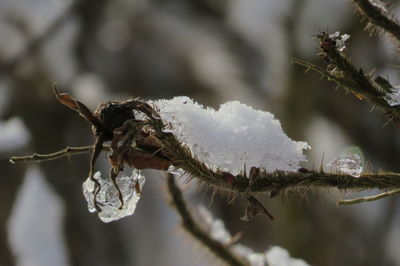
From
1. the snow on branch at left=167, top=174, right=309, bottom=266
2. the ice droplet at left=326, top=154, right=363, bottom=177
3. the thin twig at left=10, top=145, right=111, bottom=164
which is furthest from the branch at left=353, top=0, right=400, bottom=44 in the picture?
the snow on branch at left=167, top=174, right=309, bottom=266

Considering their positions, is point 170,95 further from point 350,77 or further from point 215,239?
point 350,77

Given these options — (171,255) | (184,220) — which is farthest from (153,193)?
(184,220)

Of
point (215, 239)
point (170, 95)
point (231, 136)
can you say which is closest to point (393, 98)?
point (231, 136)

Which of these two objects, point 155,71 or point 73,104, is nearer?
point 73,104

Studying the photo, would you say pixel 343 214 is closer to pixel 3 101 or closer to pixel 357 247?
pixel 357 247

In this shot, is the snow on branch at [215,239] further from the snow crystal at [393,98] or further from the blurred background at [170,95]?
the blurred background at [170,95]

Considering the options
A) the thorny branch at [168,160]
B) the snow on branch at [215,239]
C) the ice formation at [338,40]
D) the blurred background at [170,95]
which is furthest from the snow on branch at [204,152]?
the blurred background at [170,95]

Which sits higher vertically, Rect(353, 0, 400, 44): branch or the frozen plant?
the frozen plant

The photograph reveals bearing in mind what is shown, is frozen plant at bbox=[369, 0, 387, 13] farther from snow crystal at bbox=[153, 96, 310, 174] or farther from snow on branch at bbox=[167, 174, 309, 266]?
snow on branch at bbox=[167, 174, 309, 266]
